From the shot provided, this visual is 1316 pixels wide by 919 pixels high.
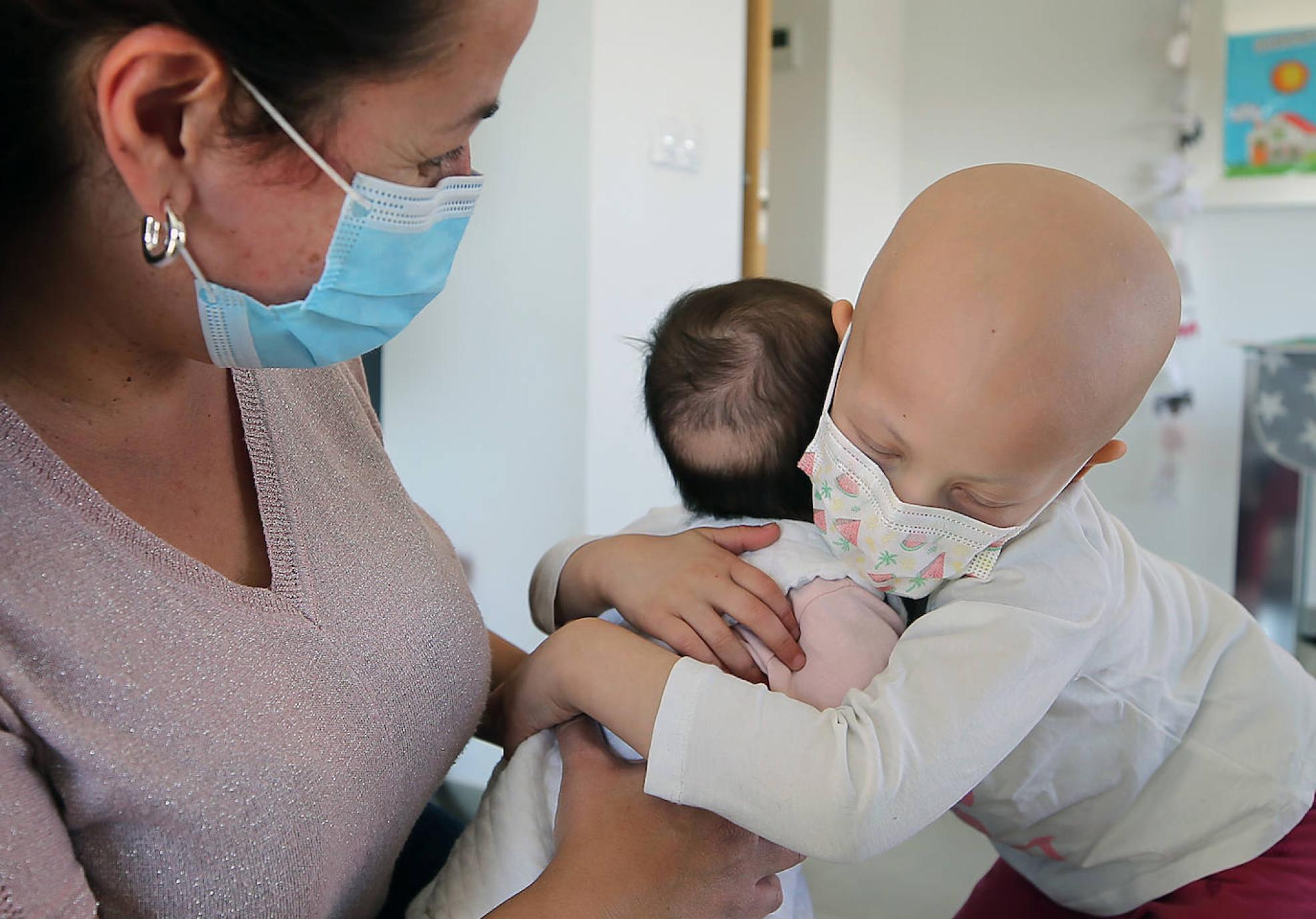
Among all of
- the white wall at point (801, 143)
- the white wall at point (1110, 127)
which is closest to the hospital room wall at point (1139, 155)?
the white wall at point (1110, 127)

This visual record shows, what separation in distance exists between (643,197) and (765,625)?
1.72 metres

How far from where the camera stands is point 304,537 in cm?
82

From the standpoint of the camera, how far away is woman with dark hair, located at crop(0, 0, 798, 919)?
61 cm

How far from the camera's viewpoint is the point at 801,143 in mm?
3893

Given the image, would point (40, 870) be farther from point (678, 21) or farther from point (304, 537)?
point (678, 21)

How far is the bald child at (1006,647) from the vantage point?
79 cm

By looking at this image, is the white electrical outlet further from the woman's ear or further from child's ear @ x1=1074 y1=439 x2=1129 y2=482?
the woman's ear

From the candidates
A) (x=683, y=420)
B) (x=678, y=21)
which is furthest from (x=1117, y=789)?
(x=678, y=21)

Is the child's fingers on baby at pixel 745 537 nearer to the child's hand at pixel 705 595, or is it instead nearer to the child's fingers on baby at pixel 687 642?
the child's hand at pixel 705 595

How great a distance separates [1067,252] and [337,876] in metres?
0.76

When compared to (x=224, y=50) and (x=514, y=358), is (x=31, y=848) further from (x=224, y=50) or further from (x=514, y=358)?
(x=514, y=358)

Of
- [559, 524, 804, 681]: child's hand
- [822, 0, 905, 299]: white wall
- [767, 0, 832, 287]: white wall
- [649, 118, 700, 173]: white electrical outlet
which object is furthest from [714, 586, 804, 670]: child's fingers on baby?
[822, 0, 905, 299]: white wall

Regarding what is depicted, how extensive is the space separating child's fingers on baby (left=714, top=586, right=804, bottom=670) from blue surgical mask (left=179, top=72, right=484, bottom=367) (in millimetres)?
391

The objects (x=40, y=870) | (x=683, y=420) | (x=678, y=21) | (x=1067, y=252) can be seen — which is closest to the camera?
(x=40, y=870)
